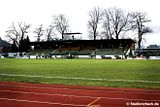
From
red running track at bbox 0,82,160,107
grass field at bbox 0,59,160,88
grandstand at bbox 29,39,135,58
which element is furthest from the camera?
grandstand at bbox 29,39,135,58

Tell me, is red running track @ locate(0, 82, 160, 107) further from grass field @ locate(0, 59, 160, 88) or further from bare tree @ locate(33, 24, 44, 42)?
bare tree @ locate(33, 24, 44, 42)

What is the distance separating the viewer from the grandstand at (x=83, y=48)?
73.4 m

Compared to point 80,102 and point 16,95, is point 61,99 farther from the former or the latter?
point 16,95

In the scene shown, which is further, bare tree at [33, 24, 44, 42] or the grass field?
bare tree at [33, 24, 44, 42]

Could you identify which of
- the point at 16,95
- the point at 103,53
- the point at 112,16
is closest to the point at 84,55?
the point at 103,53

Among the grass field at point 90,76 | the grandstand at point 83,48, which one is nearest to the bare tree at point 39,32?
the grandstand at point 83,48

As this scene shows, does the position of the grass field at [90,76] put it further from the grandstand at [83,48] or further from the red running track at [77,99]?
the grandstand at [83,48]

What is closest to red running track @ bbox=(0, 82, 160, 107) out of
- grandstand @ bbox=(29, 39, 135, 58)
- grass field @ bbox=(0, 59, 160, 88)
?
grass field @ bbox=(0, 59, 160, 88)

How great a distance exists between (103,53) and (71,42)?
11.9 metres

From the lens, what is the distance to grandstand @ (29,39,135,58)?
7344cm

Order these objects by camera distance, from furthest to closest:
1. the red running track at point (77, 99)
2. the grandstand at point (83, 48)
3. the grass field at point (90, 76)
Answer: the grandstand at point (83, 48)
the grass field at point (90, 76)
the red running track at point (77, 99)

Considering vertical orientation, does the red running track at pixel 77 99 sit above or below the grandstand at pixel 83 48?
below

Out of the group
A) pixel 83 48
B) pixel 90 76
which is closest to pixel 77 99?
pixel 90 76

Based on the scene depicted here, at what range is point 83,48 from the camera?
266 feet
